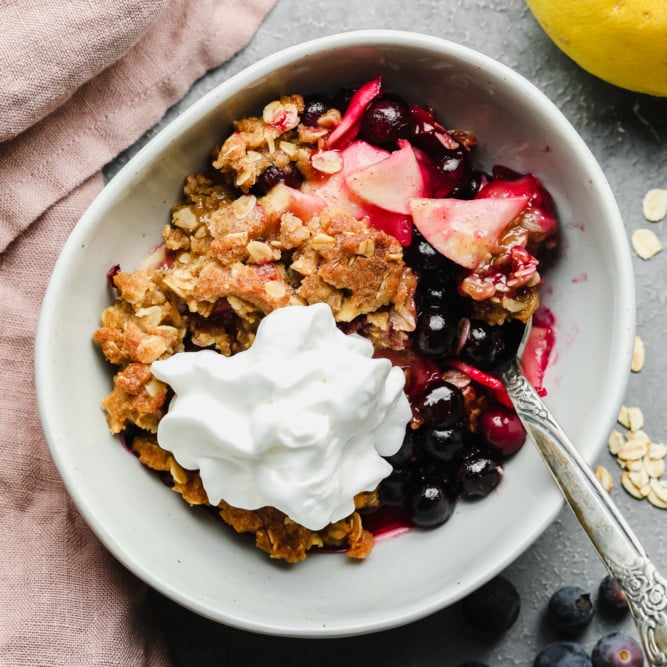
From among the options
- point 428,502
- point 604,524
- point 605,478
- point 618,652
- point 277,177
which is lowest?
point 618,652

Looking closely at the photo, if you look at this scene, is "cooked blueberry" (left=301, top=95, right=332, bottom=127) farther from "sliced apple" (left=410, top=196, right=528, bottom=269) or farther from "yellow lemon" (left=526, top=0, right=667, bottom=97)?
"yellow lemon" (left=526, top=0, right=667, bottom=97)

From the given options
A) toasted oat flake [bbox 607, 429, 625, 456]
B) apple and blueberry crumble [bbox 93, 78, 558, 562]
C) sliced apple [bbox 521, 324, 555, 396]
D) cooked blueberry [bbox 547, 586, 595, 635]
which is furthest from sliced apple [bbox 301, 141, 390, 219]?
cooked blueberry [bbox 547, 586, 595, 635]

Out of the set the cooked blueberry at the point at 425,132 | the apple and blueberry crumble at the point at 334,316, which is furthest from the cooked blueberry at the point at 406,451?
the cooked blueberry at the point at 425,132

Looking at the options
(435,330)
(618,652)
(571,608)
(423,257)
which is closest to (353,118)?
(423,257)

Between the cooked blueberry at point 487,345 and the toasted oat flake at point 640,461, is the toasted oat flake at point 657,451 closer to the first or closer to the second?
the toasted oat flake at point 640,461

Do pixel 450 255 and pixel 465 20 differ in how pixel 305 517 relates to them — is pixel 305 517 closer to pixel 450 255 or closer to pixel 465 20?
pixel 450 255

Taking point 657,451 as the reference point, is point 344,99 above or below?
above

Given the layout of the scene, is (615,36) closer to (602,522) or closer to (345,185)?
(345,185)

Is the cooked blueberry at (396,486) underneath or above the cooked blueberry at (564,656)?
above
